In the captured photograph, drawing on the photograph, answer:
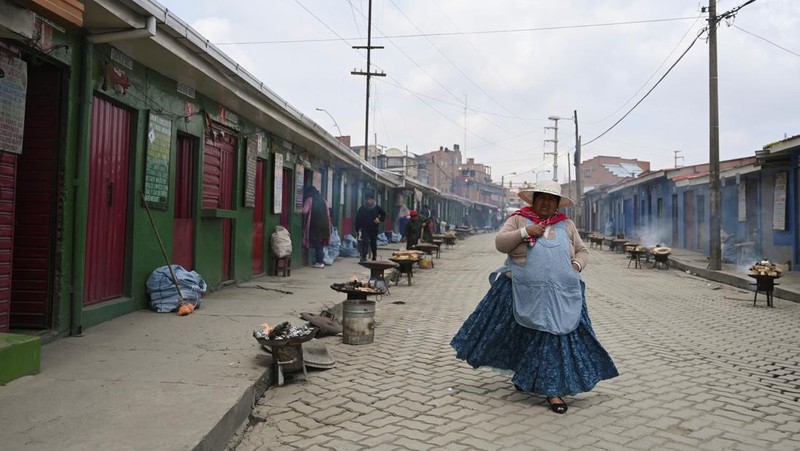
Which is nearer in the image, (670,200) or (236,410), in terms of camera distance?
(236,410)

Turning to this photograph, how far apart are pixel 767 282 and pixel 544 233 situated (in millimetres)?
8050

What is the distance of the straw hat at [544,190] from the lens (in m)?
4.54

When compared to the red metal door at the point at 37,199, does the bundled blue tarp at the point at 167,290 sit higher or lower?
lower

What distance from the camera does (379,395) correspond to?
15.6 ft

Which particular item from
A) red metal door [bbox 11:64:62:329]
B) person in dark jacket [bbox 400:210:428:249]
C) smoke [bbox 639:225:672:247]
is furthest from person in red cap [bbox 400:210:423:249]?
smoke [bbox 639:225:672:247]

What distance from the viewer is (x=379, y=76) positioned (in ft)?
102

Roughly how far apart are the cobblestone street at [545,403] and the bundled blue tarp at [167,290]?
2.05 metres

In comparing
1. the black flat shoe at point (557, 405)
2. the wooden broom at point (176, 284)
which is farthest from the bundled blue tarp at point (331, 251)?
the black flat shoe at point (557, 405)

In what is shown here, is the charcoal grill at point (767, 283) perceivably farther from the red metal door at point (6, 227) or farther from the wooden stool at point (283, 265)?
the red metal door at point (6, 227)

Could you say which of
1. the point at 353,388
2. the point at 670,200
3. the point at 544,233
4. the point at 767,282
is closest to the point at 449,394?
the point at 353,388

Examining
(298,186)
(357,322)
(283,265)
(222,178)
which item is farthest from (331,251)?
(357,322)

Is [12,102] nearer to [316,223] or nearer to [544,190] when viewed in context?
[544,190]

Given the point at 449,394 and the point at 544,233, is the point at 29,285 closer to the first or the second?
the point at 449,394

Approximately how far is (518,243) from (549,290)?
41 cm
